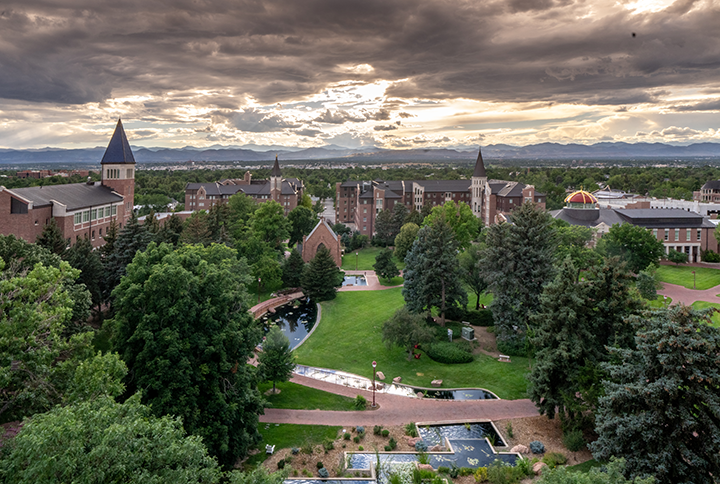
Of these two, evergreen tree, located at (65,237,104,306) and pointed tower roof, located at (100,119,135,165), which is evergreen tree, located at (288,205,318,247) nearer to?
pointed tower roof, located at (100,119,135,165)

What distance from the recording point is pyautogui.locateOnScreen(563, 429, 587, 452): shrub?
2420 cm

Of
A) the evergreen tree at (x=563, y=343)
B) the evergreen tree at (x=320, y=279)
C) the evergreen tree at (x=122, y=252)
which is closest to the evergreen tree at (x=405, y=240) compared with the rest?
the evergreen tree at (x=320, y=279)

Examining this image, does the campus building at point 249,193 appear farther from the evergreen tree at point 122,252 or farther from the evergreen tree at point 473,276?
the evergreen tree at point 473,276

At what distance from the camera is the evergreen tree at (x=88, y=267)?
→ 129 feet

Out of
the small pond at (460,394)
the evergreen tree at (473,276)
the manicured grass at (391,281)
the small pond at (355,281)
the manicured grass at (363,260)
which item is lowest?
the small pond at (460,394)

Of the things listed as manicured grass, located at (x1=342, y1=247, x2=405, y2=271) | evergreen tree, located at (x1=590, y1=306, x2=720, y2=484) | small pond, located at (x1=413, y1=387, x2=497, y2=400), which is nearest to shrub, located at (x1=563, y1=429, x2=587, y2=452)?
evergreen tree, located at (x1=590, y1=306, x2=720, y2=484)

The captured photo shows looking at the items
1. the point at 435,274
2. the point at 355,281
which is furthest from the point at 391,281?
the point at 435,274

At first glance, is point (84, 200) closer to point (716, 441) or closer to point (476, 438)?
point (476, 438)

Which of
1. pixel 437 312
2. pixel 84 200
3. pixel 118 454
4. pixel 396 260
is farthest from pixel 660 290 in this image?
pixel 84 200

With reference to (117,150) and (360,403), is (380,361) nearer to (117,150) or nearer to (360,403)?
(360,403)

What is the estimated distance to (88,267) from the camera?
131 feet

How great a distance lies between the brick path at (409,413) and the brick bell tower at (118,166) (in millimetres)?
52019

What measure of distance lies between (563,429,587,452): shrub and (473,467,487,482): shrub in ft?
17.6

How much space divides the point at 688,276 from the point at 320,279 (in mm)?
46018
